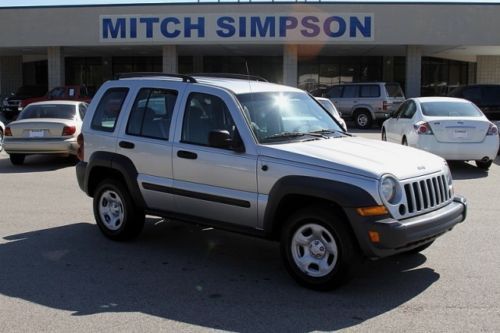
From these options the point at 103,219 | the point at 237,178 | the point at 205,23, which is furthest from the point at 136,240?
the point at 205,23

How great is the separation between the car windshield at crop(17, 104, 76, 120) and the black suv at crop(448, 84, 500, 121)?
13.1 metres

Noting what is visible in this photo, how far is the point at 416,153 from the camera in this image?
5.69 meters

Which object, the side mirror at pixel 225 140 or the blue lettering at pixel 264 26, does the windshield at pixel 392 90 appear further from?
the side mirror at pixel 225 140

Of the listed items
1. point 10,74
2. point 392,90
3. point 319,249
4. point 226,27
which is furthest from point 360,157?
point 10,74

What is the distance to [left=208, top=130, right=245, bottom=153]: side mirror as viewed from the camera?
5441mm

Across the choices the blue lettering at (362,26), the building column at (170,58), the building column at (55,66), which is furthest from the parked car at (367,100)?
the building column at (55,66)

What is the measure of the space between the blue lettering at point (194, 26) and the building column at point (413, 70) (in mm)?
9132

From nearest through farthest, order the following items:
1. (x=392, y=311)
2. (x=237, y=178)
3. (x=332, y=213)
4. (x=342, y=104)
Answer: (x=392, y=311) < (x=332, y=213) < (x=237, y=178) < (x=342, y=104)

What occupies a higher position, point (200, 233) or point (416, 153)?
point (416, 153)

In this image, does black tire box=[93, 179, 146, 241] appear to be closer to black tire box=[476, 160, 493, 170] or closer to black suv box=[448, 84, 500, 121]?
black tire box=[476, 160, 493, 170]

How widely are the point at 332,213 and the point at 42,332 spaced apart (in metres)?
2.43

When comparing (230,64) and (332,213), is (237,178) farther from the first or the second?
(230,64)

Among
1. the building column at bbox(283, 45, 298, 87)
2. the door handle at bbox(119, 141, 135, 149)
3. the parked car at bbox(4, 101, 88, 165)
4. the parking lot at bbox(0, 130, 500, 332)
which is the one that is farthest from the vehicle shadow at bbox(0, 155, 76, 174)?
the building column at bbox(283, 45, 298, 87)

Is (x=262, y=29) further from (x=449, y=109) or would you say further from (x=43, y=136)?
(x=43, y=136)
